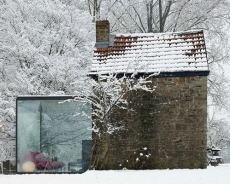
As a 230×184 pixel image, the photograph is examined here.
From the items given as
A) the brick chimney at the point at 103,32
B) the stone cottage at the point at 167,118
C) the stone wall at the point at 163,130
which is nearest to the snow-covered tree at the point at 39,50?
the brick chimney at the point at 103,32

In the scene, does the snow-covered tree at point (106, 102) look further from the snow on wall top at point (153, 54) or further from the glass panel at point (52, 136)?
the snow on wall top at point (153, 54)

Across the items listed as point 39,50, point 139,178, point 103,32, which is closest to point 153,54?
point 103,32

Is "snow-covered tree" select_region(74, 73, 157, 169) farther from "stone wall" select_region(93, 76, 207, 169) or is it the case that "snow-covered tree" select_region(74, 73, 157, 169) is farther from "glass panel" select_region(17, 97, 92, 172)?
"glass panel" select_region(17, 97, 92, 172)

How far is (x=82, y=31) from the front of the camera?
871 inches

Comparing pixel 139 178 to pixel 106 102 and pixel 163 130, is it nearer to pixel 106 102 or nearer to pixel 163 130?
pixel 163 130

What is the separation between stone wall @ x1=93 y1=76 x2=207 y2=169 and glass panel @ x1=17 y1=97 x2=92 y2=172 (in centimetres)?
89

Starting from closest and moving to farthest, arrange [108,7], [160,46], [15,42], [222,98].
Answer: [160,46] < [15,42] < [222,98] < [108,7]

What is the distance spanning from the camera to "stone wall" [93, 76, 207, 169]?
15922 millimetres

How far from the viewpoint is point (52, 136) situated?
16812mm

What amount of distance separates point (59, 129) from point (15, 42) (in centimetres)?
629

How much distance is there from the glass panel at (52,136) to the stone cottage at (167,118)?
1.13m

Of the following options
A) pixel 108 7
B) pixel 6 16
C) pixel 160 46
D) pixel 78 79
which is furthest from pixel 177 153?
pixel 108 7

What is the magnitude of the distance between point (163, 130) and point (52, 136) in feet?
14.1

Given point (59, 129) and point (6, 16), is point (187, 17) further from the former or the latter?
point (59, 129)
